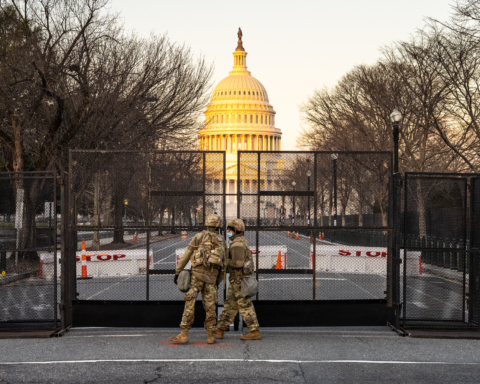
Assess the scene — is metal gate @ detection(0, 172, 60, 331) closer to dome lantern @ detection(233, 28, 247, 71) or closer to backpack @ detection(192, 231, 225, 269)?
backpack @ detection(192, 231, 225, 269)

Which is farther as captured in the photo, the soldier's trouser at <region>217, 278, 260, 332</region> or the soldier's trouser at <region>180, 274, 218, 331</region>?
the soldier's trouser at <region>217, 278, 260, 332</region>

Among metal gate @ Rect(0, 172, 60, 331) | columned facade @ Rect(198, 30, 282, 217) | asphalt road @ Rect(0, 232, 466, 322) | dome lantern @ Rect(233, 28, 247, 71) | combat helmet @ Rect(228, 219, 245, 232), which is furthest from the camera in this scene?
dome lantern @ Rect(233, 28, 247, 71)

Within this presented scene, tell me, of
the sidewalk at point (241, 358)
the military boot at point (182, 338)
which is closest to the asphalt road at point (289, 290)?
the sidewalk at point (241, 358)

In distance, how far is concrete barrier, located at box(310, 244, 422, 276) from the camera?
17766 mm

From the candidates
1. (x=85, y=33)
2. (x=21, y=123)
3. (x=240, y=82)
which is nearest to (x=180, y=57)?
(x=85, y=33)

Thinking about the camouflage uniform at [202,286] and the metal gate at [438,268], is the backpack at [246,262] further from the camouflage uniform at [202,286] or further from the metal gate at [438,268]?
the metal gate at [438,268]

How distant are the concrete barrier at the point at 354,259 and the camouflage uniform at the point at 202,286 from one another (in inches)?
336

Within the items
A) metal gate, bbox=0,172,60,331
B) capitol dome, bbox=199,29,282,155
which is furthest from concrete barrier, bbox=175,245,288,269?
capitol dome, bbox=199,29,282,155

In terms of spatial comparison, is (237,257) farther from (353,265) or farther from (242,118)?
(242,118)

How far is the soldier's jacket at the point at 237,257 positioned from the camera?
9.31 metres

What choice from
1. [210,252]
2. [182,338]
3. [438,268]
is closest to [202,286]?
[210,252]

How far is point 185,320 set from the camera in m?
9.19

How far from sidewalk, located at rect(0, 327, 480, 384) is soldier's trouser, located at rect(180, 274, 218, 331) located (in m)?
0.29

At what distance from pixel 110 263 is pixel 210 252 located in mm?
9465
